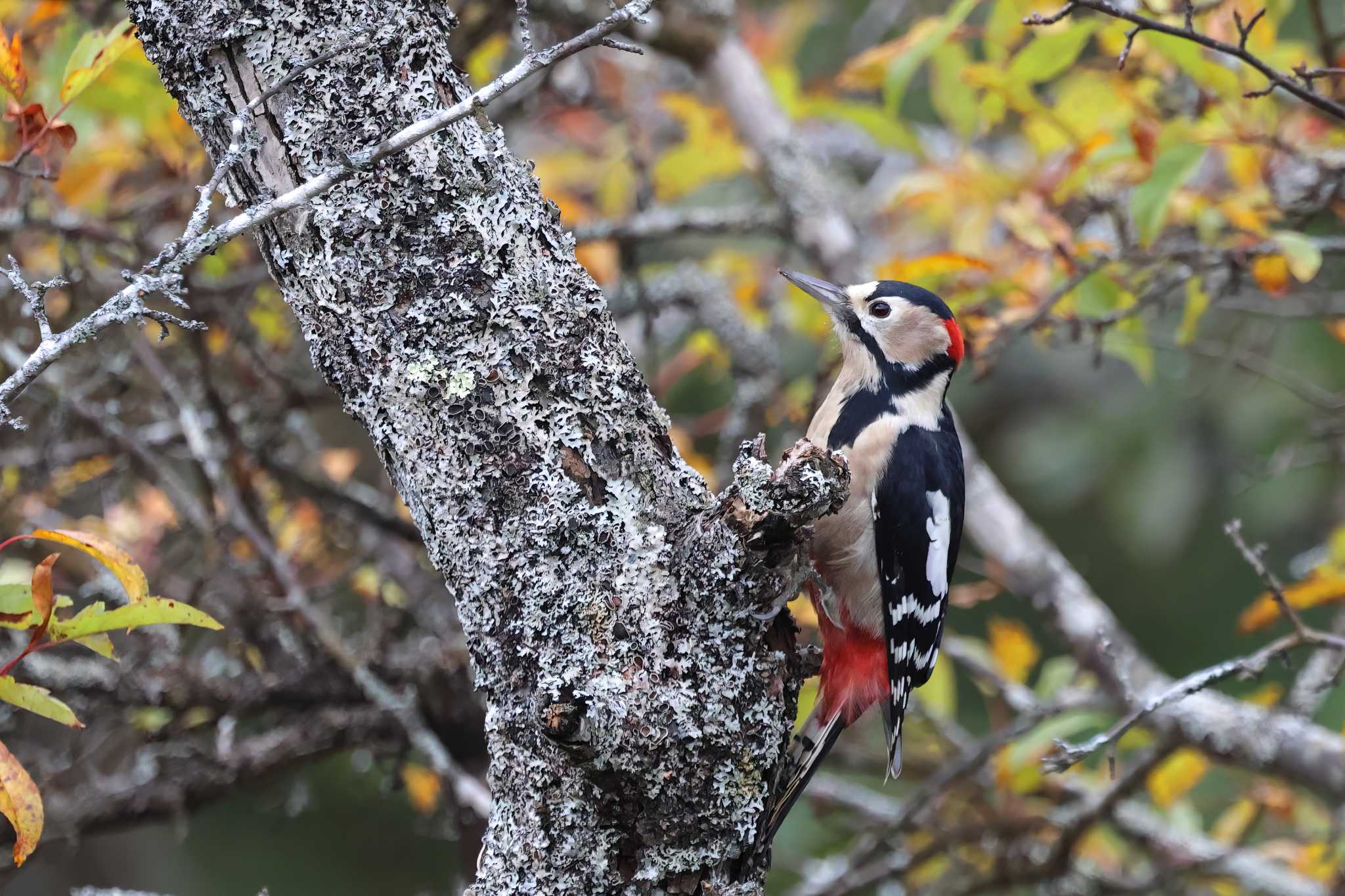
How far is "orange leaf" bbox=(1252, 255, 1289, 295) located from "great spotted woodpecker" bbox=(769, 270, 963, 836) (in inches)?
25.0

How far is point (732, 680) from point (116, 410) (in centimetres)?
195

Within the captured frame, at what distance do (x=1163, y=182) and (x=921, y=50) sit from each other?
57 centimetres

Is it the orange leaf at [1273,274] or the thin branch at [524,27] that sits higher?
the thin branch at [524,27]

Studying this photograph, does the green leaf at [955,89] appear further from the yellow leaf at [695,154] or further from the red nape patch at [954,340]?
the yellow leaf at [695,154]

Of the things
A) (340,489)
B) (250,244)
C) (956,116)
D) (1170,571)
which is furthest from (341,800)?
(1170,571)

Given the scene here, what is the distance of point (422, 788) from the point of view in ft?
11.7

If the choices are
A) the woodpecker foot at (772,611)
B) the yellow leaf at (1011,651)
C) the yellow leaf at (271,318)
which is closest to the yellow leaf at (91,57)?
the woodpecker foot at (772,611)

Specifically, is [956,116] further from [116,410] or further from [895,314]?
[116,410]

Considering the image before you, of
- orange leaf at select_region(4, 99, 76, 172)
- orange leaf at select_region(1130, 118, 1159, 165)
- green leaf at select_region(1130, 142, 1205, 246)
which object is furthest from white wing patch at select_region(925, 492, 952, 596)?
orange leaf at select_region(4, 99, 76, 172)

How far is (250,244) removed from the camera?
335 centimetres

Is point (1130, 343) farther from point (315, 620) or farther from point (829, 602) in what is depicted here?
point (315, 620)

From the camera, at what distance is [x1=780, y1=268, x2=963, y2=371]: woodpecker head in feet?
9.40

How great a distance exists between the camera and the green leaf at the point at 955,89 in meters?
3.04

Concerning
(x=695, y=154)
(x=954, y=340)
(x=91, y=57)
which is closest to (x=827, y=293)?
(x=954, y=340)
